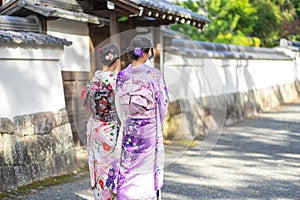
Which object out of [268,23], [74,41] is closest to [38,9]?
[74,41]

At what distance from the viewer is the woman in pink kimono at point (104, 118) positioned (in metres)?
4.88

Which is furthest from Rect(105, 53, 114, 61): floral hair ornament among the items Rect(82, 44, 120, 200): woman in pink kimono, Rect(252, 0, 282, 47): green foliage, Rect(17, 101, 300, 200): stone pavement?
Rect(252, 0, 282, 47): green foliage

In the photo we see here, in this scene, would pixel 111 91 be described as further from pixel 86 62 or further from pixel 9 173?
pixel 86 62

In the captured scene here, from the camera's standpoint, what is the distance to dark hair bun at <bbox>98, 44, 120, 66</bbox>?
15.9ft

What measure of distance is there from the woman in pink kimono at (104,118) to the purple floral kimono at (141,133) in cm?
56

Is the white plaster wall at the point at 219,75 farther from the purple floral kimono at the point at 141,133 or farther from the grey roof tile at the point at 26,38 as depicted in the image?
the purple floral kimono at the point at 141,133

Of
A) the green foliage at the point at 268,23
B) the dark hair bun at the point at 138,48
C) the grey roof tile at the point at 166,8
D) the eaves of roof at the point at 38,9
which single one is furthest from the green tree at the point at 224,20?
the dark hair bun at the point at 138,48

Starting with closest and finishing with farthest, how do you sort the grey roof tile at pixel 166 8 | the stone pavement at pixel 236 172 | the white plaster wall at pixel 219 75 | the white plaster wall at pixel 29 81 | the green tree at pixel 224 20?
the stone pavement at pixel 236 172
the white plaster wall at pixel 29 81
the grey roof tile at pixel 166 8
the white plaster wall at pixel 219 75
the green tree at pixel 224 20

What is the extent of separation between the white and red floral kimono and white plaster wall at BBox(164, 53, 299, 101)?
382 cm

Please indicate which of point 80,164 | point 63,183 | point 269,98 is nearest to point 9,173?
point 63,183

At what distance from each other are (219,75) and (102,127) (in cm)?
816

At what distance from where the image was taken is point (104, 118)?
16.1 ft

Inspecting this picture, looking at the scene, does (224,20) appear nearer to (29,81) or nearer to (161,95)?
(29,81)

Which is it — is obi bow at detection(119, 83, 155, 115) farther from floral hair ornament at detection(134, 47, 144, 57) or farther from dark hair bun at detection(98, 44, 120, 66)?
dark hair bun at detection(98, 44, 120, 66)
